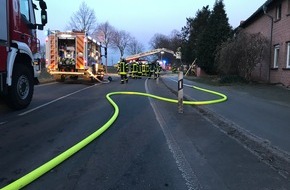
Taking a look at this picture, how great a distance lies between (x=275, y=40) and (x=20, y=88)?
59.4 ft

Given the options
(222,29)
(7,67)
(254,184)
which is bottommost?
(254,184)

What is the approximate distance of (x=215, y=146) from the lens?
706 centimetres

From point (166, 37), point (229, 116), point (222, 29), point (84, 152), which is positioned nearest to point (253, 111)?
point (229, 116)

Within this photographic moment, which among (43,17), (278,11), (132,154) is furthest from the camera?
(278,11)

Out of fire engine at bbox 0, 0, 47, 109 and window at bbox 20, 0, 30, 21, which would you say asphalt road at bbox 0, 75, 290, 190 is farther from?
window at bbox 20, 0, 30, 21

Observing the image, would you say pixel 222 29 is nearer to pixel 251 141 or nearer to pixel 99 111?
pixel 99 111

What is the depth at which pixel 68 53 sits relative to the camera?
984 inches

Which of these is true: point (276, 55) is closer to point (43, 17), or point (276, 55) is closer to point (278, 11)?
point (278, 11)

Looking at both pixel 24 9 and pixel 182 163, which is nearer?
pixel 182 163

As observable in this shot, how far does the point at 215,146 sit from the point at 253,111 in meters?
5.34

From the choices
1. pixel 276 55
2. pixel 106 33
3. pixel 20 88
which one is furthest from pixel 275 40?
pixel 106 33

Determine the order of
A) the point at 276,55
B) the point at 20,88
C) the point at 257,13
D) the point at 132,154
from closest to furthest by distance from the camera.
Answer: the point at 132,154, the point at 20,88, the point at 276,55, the point at 257,13

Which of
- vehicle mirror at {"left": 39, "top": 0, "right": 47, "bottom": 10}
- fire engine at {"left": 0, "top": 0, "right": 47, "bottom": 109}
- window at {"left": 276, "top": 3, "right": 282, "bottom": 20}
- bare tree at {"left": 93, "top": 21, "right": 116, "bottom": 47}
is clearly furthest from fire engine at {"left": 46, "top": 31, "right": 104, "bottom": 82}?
bare tree at {"left": 93, "top": 21, "right": 116, "bottom": 47}

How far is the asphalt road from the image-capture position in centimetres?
502
